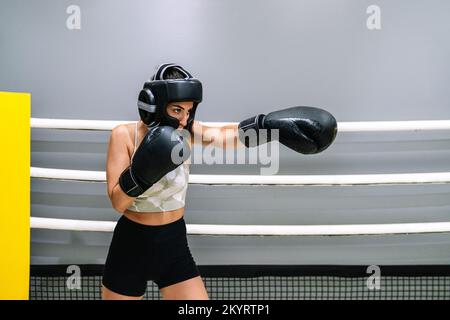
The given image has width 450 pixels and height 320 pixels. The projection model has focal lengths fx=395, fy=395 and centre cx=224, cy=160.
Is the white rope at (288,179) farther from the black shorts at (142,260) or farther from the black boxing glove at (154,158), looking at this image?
the black boxing glove at (154,158)

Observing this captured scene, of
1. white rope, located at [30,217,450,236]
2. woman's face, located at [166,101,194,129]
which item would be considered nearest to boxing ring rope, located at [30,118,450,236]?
white rope, located at [30,217,450,236]

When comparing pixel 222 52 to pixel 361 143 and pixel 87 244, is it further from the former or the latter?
pixel 87 244

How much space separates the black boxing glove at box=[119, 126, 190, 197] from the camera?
1188 mm

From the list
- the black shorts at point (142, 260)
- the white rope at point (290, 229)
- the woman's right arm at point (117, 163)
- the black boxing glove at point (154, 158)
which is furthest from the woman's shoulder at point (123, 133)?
the white rope at point (290, 229)

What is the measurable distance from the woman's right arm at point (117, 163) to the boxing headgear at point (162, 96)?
0.37 feet

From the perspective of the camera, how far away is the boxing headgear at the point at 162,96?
1256 millimetres

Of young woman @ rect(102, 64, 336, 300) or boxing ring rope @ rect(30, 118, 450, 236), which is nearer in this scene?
young woman @ rect(102, 64, 336, 300)

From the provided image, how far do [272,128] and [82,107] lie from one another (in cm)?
116

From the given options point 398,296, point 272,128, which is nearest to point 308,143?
point 272,128

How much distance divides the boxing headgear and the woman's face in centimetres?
2

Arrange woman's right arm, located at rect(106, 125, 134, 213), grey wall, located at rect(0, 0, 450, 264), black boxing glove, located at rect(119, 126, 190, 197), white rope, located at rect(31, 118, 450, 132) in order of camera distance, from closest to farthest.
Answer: black boxing glove, located at rect(119, 126, 190, 197) → woman's right arm, located at rect(106, 125, 134, 213) → white rope, located at rect(31, 118, 450, 132) → grey wall, located at rect(0, 0, 450, 264)

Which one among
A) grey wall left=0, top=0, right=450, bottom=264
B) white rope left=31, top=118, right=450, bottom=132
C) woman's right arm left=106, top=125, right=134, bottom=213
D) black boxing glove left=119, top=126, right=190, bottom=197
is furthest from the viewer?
grey wall left=0, top=0, right=450, bottom=264

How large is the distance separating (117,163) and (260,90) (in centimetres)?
100

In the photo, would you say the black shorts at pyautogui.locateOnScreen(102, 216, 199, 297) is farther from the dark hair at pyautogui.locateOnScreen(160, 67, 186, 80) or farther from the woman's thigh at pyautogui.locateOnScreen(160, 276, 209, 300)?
the dark hair at pyautogui.locateOnScreen(160, 67, 186, 80)
